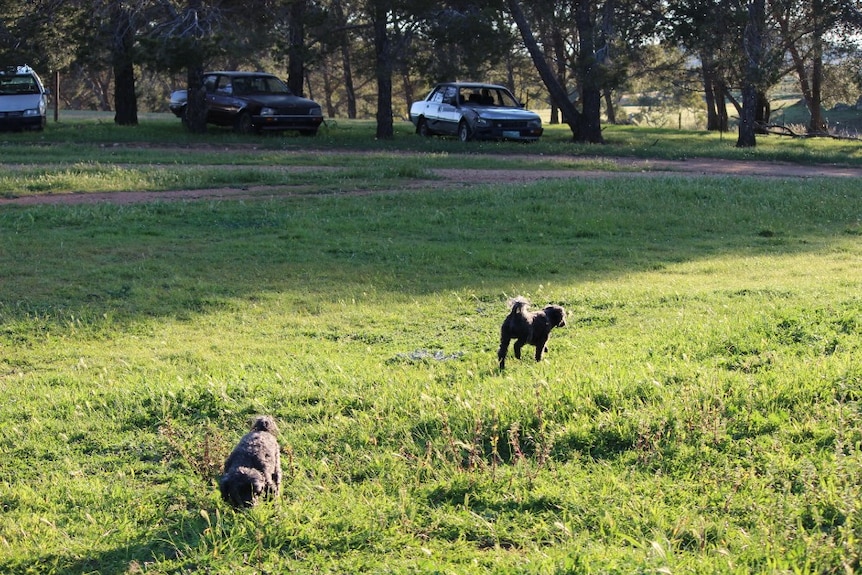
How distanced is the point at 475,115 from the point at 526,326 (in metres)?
22.9

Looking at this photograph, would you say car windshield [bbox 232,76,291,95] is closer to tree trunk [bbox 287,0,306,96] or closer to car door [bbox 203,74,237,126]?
car door [bbox 203,74,237,126]

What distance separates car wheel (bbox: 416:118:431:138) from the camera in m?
31.6

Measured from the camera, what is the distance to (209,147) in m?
26.2

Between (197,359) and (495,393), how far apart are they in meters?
2.57

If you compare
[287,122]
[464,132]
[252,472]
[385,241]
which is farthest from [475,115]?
[252,472]

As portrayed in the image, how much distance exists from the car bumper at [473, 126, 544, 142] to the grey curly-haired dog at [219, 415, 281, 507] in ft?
80.9

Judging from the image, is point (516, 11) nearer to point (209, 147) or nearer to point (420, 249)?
point (209, 147)

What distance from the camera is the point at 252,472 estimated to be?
4.34 metres

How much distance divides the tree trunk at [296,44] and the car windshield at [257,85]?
38.0 inches

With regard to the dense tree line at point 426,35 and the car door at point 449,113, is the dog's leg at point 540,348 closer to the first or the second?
the dense tree line at point 426,35

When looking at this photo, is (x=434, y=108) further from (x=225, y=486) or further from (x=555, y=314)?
(x=225, y=486)

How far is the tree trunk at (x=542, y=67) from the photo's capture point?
28.8m

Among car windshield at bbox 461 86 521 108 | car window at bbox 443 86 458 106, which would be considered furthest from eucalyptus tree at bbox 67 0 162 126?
car windshield at bbox 461 86 521 108

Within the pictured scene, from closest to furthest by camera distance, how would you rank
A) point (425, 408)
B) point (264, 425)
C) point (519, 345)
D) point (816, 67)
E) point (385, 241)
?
point (264, 425)
point (425, 408)
point (519, 345)
point (385, 241)
point (816, 67)
